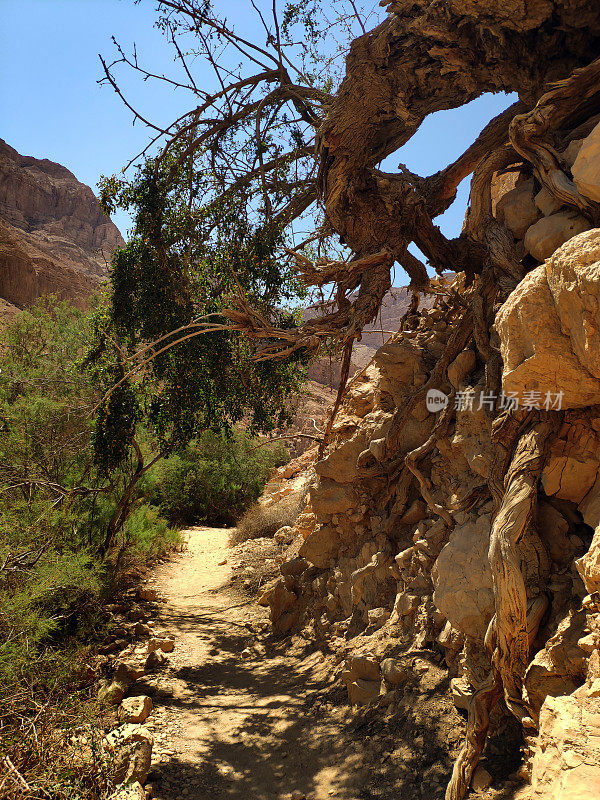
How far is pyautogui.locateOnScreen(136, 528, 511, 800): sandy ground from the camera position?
2.92 m

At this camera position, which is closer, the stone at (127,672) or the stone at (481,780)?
the stone at (481,780)

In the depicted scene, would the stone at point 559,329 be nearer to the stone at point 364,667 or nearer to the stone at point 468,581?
the stone at point 468,581

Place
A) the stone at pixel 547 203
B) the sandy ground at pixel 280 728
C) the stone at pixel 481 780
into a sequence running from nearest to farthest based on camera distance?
the stone at pixel 481 780 < the sandy ground at pixel 280 728 < the stone at pixel 547 203

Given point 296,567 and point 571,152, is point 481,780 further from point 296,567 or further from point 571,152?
point 296,567

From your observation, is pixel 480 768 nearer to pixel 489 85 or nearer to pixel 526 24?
pixel 526 24

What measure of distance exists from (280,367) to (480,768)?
4074 millimetres

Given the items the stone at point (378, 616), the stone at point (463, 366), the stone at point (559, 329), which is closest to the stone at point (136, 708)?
the stone at point (378, 616)

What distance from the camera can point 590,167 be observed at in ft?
8.61

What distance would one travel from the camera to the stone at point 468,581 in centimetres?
278

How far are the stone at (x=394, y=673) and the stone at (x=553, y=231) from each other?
9.10 ft

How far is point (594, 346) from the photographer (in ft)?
6.89

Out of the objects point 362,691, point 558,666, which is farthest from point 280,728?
point 558,666

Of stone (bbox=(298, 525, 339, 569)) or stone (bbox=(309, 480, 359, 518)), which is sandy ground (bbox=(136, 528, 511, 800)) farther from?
stone (bbox=(309, 480, 359, 518))

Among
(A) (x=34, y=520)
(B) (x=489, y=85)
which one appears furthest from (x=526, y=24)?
(A) (x=34, y=520)
